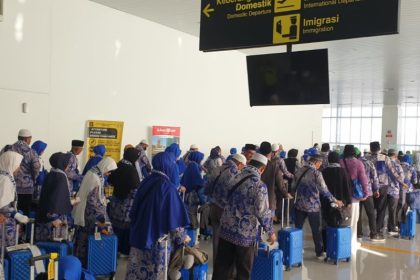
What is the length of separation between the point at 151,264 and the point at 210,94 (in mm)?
8704

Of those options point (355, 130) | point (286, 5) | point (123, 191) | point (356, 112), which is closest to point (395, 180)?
point (286, 5)

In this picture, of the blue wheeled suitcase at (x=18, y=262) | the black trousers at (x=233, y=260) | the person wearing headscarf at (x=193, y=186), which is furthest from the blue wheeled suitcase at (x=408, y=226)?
the blue wheeled suitcase at (x=18, y=262)

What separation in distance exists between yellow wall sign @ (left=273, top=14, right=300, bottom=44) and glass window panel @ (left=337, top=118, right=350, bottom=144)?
3307cm

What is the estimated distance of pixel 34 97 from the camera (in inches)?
321

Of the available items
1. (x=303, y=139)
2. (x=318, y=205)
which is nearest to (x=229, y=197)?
(x=318, y=205)

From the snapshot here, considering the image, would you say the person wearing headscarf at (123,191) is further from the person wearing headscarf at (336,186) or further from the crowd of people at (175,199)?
the person wearing headscarf at (336,186)

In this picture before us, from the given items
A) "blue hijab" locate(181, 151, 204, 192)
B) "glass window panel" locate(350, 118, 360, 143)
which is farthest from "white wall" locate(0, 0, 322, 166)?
"glass window panel" locate(350, 118, 360, 143)

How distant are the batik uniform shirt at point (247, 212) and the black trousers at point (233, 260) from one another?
3.5 inches

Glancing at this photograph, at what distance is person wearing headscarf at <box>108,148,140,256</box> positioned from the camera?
5719 millimetres

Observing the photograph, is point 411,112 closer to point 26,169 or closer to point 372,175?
point 372,175

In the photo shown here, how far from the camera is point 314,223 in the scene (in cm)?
702

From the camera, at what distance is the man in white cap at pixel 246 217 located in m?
4.52

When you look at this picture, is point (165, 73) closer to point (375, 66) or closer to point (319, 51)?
point (319, 51)

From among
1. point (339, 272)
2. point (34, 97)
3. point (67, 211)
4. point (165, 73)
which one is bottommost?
point (339, 272)
